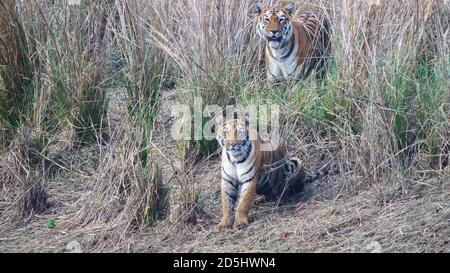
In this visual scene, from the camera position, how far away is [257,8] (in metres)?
8.80

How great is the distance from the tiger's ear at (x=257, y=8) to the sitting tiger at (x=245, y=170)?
5.15 ft

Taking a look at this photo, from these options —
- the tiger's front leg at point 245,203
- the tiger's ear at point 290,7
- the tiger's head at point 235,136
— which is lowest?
the tiger's front leg at point 245,203

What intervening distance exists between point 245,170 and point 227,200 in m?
0.23

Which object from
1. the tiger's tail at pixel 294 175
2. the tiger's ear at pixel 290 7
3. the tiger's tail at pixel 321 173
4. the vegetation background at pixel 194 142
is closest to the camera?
the vegetation background at pixel 194 142

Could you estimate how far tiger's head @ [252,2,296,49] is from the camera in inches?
346

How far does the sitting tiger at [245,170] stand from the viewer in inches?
288

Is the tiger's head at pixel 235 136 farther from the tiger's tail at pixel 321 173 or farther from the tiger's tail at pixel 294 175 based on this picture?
the tiger's tail at pixel 321 173

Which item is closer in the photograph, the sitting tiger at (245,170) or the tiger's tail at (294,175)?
the sitting tiger at (245,170)

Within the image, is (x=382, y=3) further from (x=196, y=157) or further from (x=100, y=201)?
(x=100, y=201)

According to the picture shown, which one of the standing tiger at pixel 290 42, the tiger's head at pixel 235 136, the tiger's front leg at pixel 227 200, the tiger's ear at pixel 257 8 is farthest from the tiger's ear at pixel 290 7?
the tiger's front leg at pixel 227 200

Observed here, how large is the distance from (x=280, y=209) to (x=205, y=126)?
2.89 feet

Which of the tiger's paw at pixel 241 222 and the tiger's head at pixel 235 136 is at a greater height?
the tiger's head at pixel 235 136

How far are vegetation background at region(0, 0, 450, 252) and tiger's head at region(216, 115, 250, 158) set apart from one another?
359 millimetres

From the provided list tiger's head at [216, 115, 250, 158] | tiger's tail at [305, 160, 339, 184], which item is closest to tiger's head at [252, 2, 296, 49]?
tiger's tail at [305, 160, 339, 184]
